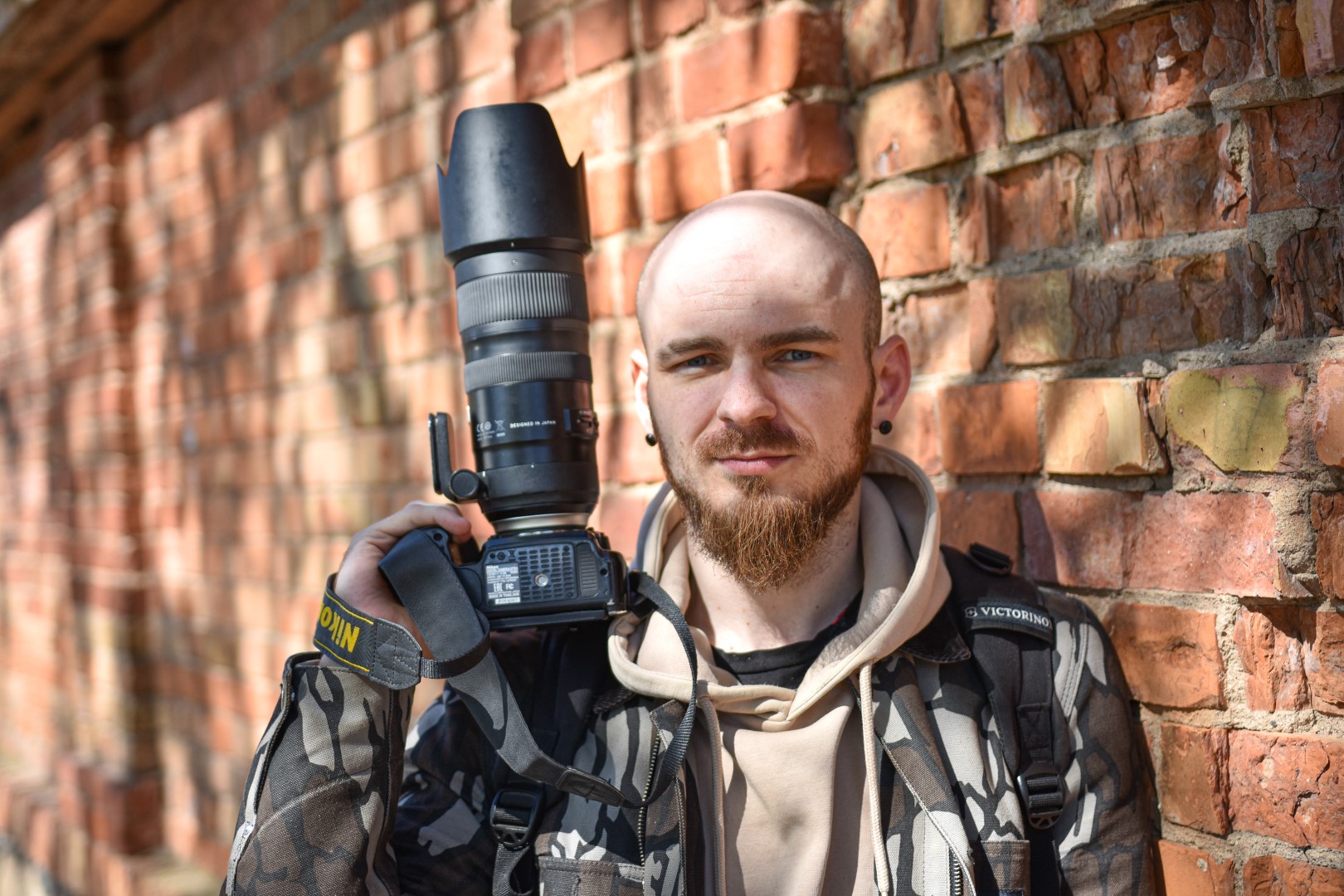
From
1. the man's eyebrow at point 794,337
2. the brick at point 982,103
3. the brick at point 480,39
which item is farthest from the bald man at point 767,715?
the brick at point 480,39

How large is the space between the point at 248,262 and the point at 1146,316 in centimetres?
229

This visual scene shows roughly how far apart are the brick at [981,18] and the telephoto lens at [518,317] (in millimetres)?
529

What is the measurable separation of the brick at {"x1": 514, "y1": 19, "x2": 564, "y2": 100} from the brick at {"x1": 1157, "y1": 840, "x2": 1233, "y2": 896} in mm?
1364

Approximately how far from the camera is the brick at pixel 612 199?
65.0 inches

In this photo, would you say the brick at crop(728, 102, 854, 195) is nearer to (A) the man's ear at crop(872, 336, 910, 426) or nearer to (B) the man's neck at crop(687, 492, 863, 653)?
(A) the man's ear at crop(872, 336, 910, 426)

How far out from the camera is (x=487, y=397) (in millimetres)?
1280

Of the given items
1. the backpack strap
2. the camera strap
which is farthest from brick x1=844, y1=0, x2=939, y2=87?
the camera strap

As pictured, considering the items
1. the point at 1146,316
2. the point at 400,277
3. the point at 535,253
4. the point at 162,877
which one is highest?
the point at 400,277

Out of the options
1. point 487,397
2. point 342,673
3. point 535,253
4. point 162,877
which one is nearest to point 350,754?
point 342,673

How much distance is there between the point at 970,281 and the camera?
140 centimetres

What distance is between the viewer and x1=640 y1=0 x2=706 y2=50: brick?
153 cm

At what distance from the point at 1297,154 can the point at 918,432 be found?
0.55 meters

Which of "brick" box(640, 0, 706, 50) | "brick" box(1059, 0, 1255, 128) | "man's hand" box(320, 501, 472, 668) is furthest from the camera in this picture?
"brick" box(640, 0, 706, 50)

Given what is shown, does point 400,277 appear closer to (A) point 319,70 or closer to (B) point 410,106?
(B) point 410,106
